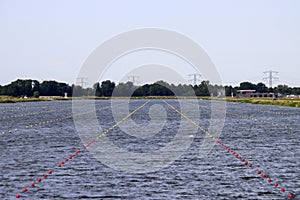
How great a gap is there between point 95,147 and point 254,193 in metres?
16.0

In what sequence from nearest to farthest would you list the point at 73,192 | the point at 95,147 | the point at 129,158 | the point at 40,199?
the point at 40,199
the point at 73,192
the point at 129,158
the point at 95,147

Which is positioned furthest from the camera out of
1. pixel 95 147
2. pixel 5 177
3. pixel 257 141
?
pixel 257 141

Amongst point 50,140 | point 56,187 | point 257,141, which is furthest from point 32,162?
point 257,141

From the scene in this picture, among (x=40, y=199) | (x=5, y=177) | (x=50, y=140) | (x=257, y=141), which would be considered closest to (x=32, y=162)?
(x=5, y=177)

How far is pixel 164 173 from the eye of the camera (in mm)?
22891

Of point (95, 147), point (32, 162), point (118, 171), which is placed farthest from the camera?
point (95, 147)

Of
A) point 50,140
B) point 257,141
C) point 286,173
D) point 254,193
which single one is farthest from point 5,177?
point 257,141

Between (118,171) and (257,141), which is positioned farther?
(257,141)

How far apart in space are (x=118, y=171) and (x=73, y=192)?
15.6 feet

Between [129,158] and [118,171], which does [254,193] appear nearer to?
[118,171]

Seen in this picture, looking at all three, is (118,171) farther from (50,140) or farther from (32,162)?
(50,140)

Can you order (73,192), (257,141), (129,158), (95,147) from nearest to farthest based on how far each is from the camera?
1. (73,192)
2. (129,158)
3. (95,147)
4. (257,141)

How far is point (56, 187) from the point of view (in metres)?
19.8

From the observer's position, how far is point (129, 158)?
27.6m
